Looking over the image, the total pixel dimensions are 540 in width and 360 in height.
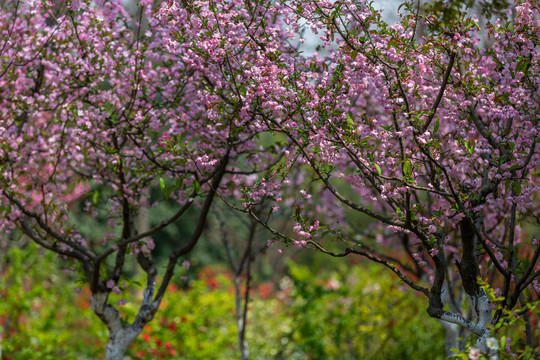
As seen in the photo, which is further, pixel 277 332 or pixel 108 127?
pixel 277 332

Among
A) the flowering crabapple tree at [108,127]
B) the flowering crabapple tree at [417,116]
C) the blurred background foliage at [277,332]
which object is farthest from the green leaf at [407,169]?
the blurred background foliage at [277,332]

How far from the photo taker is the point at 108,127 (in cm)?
550

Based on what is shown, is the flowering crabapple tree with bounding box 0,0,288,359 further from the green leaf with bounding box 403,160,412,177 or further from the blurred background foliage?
the blurred background foliage

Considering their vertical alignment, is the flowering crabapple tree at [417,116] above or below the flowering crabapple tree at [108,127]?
below

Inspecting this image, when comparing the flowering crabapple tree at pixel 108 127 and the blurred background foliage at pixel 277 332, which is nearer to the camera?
the flowering crabapple tree at pixel 108 127

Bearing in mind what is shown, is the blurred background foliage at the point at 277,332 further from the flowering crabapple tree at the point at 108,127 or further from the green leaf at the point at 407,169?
the green leaf at the point at 407,169

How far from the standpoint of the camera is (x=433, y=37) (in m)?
4.12

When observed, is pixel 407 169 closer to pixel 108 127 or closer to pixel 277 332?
pixel 108 127

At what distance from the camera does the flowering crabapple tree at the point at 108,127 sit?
5.20 meters

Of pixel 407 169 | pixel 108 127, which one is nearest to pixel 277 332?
pixel 108 127

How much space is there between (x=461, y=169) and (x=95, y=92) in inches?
125

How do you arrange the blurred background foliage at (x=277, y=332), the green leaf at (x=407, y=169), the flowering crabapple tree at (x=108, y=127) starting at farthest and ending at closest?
the blurred background foliage at (x=277, y=332) → the flowering crabapple tree at (x=108, y=127) → the green leaf at (x=407, y=169)

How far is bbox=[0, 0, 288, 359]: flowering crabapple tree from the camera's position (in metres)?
5.20

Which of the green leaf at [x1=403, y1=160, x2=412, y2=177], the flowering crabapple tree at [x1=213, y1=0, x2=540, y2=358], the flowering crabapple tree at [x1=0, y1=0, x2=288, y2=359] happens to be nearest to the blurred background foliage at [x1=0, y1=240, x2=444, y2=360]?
the flowering crabapple tree at [x1=0, y1=0, x2=288, y2=359]
